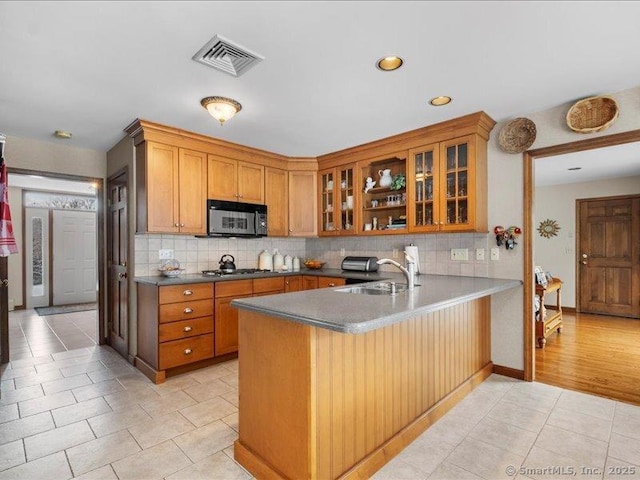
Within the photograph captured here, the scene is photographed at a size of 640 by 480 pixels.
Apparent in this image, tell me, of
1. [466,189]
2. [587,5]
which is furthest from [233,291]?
[587,5]

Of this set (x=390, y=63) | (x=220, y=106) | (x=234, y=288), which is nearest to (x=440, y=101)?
(x=390, y=63)

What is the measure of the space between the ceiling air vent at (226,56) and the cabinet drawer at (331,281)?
7.31 ft

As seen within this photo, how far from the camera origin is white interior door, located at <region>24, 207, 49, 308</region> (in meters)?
6.41

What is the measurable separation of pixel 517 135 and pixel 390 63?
5.12ft

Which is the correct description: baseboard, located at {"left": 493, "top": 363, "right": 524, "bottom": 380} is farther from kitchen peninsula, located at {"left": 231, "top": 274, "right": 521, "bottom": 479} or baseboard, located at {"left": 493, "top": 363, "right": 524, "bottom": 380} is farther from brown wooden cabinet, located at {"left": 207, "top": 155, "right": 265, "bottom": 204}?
brown wooden cabinet, located at {"left": 207, "top": 155, "right": 265, "bottom": 204}

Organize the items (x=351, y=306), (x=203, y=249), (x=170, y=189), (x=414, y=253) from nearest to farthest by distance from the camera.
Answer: (x=351, y=306)
(x=170, y=189)
(x=414, y=253)
(x=203, y=249)

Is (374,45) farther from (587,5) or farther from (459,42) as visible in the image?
(587,5)

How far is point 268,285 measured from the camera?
12.4 feet

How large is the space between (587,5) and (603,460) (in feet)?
7.76

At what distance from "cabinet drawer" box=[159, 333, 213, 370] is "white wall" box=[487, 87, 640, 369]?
269 cm

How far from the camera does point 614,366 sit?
11.0ft

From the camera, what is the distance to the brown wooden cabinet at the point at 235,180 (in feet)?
12.1

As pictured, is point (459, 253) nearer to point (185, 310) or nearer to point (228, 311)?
point (228, 311)

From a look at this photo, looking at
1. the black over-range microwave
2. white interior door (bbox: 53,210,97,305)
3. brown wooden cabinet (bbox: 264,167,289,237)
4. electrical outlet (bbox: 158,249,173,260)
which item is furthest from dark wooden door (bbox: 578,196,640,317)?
white interior door (bbox: 53,210,97,305)
